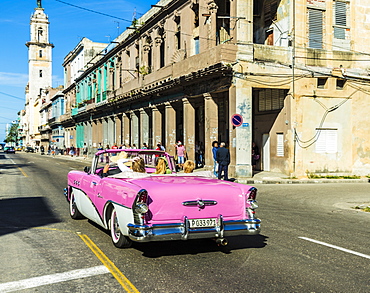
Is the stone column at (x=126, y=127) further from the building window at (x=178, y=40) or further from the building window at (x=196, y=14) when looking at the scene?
the building window at (x=196, y=14)

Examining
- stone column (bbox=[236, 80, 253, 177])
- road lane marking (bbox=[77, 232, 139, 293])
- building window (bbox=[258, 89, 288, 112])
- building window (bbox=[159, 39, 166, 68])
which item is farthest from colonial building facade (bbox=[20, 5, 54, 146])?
road lane marking (bbox=[77, 232, 139, 293])

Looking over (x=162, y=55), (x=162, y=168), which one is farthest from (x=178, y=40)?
(x=162, y=168)

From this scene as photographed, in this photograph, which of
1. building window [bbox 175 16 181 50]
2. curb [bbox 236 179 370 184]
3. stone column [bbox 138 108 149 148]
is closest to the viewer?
curb [bbox 236 179 370 184]

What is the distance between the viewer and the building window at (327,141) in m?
22.6

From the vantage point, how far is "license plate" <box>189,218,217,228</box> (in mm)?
5797

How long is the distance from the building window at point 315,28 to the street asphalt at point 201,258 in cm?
1489

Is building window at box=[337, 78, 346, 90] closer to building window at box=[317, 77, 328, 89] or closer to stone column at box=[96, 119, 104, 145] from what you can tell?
building window at box=[317, 77, 328, 89]

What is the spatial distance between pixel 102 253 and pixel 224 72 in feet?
56.8

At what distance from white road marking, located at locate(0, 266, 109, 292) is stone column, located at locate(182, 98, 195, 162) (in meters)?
22.2

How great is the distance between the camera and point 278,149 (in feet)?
76.0

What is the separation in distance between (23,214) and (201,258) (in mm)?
5640

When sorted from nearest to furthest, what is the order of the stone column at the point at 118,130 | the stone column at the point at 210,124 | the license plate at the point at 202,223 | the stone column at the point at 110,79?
the license plate at the point at 202,223, the stone column at the point at 210,124, the stone column at the point at 118,130, the stone column at the point at 110,79

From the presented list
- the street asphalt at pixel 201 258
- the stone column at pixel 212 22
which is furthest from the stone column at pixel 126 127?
the street asphalt at pixel 201 258

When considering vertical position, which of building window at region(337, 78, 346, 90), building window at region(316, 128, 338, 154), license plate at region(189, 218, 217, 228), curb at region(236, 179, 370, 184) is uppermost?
building window at region(337, 78, 346, 90)
